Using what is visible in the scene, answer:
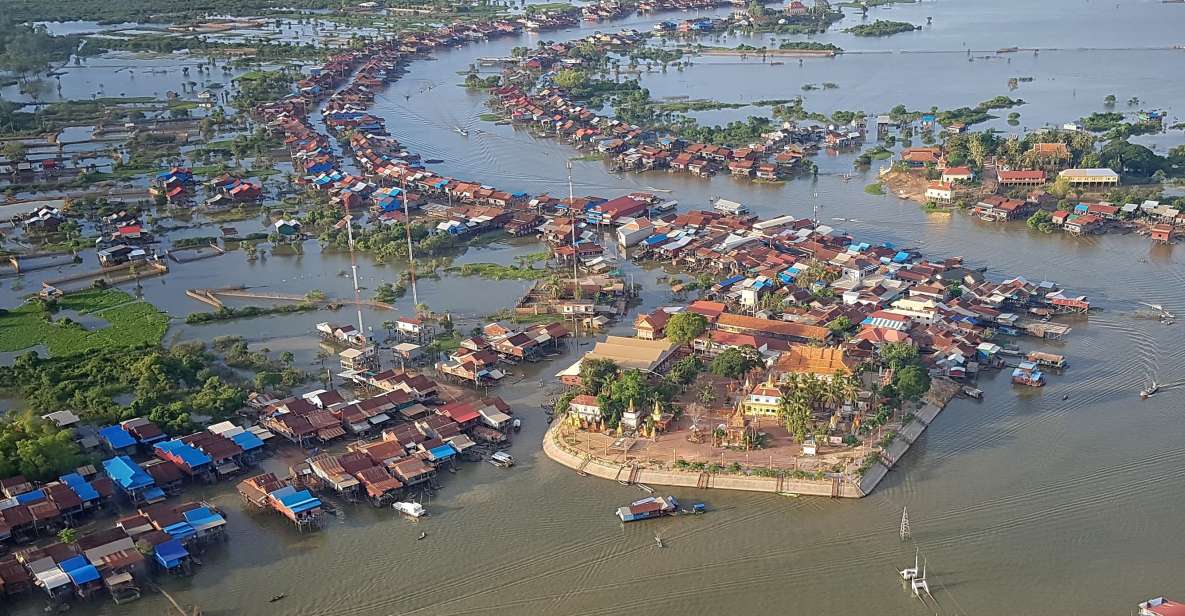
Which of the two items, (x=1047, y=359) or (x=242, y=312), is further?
(x=242, y=312)

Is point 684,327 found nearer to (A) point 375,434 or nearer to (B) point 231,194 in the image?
(A) point 375,434

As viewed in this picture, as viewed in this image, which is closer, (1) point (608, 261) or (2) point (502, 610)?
(2) point (502, 610)

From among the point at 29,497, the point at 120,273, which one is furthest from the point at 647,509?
the point at 120,273

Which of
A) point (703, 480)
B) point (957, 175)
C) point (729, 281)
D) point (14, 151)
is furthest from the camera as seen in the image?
point (14, 151)

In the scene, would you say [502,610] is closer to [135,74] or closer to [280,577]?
[280,577]

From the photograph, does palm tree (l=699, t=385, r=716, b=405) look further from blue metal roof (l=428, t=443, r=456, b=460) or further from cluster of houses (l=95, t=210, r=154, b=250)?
cluster of houses (l=95, t=210, r=154, b=250)

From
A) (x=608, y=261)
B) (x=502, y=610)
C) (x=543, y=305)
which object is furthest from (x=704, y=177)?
(x=502, y=610)

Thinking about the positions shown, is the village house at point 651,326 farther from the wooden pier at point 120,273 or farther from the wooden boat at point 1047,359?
the wooden pier at point 120,273
